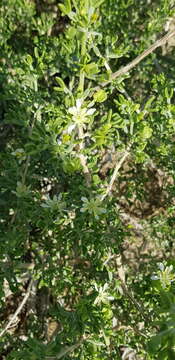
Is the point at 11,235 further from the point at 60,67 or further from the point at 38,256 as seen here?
the point at 60,67

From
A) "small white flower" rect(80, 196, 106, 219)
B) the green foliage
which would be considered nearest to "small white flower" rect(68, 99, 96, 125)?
the green foliage

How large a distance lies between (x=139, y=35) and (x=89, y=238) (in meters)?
2.14

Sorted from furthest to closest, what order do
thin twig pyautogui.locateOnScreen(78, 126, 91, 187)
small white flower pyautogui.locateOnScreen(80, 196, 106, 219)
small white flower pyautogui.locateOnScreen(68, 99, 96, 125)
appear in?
small white flower pyautogui.locateOnScreen(80, 196, 106, 219) < thin twig pyautogui.locateOnScreen(78, 126, 91, 187) < small white flower pyautogui.locateOnScreen(68, 99, 96, 125)

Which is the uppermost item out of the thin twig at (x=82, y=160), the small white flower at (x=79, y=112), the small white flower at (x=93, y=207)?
the small white flower at (x=79, y=112)

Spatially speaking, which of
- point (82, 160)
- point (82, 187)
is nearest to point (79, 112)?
point (82, 160)

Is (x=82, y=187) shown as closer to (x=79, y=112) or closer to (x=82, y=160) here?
(x=82, y=160)

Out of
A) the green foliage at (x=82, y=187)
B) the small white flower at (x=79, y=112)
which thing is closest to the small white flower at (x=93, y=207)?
the green foliage at (x=82, y=187)

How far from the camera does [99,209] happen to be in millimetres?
1871

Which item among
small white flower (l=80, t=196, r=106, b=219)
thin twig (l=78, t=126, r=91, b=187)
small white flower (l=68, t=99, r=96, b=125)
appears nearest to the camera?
small white flower (l=68, t=99, r=96, b=125)

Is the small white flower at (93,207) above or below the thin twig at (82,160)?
below

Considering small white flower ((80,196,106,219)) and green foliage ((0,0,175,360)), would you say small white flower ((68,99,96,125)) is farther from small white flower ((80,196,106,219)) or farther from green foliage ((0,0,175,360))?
small white flower ((80,196,106,219))

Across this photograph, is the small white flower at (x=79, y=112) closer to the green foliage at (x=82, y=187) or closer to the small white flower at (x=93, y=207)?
the green foliage at (x=82, y=187)

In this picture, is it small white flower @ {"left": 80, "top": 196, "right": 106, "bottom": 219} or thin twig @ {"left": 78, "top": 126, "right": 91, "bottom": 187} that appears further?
small white flower @ {"left": 80, "top": 196, "right": 106, "bottom": 219}

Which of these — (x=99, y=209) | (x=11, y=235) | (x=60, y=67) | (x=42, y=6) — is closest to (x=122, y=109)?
(x=99, y=209)
